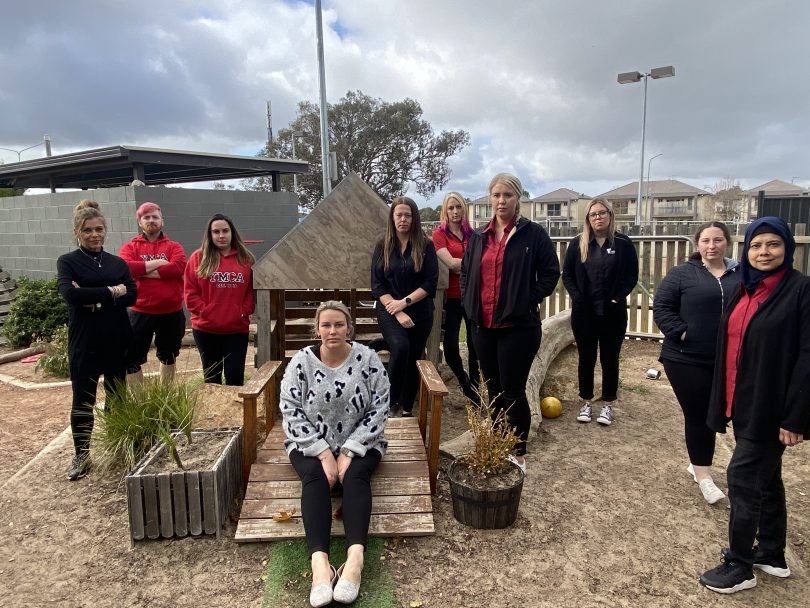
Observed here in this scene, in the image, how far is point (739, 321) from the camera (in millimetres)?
2652

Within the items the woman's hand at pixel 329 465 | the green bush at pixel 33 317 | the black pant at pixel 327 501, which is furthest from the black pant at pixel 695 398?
the green bush at pixel 33 317

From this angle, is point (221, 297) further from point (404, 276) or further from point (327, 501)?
point (327, 501)

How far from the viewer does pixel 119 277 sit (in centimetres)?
386

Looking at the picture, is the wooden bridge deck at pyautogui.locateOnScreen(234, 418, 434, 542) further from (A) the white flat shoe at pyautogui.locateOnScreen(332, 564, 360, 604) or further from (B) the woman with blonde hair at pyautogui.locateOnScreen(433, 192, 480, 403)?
(B) the woman with blonde hair at pyautogui.locateOnScreen(433, 192, 480, 403)

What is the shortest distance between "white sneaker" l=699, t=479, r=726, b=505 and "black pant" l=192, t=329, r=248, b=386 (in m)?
3.35

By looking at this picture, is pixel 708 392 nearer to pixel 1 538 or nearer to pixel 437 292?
pixel 437 292

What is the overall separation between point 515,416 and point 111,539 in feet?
8.33

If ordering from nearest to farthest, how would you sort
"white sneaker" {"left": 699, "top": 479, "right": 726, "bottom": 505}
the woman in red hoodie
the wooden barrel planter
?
the wooden barrel planter
"white sneaker" {"left": 699, "top": 479, "right": 726, "bottom": 505}
the woman in red hoodie

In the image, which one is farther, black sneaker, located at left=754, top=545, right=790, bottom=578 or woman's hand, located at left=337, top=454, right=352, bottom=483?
woman's hand, located at left=337, top=454, right=352, bottom=483

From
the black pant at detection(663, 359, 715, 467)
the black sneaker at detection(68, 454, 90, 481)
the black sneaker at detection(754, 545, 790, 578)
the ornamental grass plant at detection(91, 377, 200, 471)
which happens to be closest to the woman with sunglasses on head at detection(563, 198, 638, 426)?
the black pant at detection(663, 359, 715, 467)

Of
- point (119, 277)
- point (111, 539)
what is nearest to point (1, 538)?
point (111, 539)

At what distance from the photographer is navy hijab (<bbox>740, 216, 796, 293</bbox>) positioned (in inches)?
98.6

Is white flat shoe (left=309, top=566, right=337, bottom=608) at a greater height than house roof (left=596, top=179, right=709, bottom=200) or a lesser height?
lesser

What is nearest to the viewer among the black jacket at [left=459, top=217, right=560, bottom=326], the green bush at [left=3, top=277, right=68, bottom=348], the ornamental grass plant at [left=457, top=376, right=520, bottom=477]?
the ornamental grass plant at [left=457, top=376, right=520, bottom=477]
